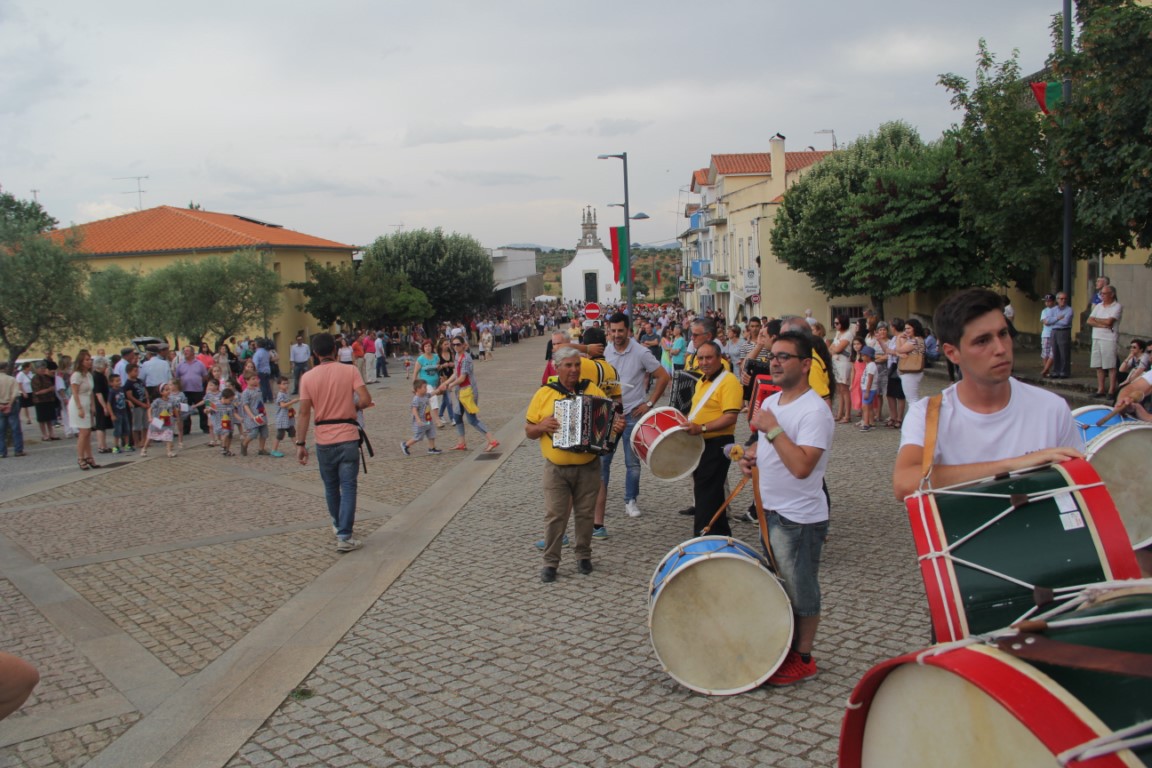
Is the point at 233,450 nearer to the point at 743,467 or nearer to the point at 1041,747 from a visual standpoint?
the point at 743,467

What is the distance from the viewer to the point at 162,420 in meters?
15.8

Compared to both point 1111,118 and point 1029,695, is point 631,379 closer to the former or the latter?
point 1029,695

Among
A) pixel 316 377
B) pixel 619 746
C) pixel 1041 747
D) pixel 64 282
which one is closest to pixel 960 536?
pixel 1041 747

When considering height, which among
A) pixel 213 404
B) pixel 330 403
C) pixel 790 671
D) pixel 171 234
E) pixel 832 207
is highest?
pixel 171 234

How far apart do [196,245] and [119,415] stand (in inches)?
1176

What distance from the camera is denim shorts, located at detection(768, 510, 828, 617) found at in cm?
477

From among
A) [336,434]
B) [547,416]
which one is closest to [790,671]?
[547,416]

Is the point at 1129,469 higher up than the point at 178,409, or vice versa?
the point at 1129,469

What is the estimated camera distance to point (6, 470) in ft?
50.1

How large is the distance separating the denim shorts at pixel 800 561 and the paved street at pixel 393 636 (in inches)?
19.8

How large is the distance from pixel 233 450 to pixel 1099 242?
16.5m

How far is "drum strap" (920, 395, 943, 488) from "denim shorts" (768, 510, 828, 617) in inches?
56.9

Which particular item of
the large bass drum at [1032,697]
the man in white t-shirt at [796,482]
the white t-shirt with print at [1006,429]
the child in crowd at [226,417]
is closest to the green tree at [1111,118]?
the man in white t-shirt at [796,482]

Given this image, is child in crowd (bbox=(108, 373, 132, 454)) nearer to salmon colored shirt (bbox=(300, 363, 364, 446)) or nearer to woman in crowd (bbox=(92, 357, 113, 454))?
woman in crowd (bbox=(92, 357, 113, 454))
